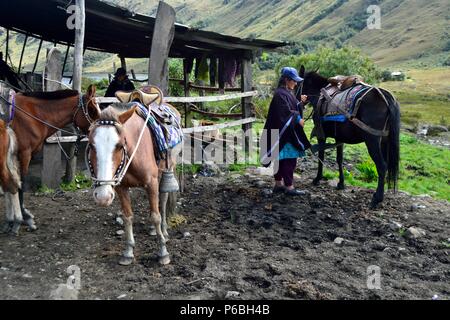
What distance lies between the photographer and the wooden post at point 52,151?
24.2 ft

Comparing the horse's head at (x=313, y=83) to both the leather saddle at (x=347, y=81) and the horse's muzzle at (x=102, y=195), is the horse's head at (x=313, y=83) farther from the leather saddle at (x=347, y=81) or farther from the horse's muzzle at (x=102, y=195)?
the horse's muzzle at (x=102, y=195)

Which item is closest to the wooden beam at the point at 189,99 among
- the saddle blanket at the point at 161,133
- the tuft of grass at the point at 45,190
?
the saddle blanket at the point at 161,133

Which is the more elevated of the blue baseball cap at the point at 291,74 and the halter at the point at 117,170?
the blue baseball cap at the point at 291,74

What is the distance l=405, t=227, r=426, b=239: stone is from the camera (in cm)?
562

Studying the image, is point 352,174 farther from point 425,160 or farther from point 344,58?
point 344,58

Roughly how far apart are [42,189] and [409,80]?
45.8m

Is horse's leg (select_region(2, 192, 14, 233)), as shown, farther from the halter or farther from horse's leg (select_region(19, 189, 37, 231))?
the halter

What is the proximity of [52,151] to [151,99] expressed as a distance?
10.2 feet

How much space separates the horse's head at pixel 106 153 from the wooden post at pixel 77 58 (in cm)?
301

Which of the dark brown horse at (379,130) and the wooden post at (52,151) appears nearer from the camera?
the dark brown horse at (379,130)

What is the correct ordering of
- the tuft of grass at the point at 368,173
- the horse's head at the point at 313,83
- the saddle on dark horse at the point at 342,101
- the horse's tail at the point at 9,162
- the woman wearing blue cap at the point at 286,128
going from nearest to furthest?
the horse's tail at the point at 9,162 → the saddle on dark horse at the point at 342,101 → the woman wearing blue cap at the point at 286,128 → the horse's head at the point at 313,83 → the tuft of grass at the point at 368,173

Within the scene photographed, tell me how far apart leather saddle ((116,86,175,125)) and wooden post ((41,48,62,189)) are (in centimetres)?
265

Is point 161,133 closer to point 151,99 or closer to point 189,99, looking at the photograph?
point 151,99

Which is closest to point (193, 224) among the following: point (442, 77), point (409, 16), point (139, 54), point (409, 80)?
point (139, 54)
